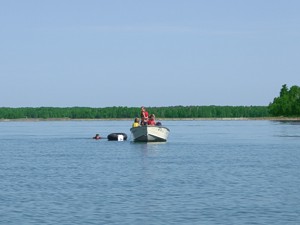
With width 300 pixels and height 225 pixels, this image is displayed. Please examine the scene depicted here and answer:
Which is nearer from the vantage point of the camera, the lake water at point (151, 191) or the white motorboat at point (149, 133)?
the lake water at point (151, 191)

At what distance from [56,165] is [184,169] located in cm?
1128

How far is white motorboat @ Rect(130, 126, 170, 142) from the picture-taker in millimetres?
91188

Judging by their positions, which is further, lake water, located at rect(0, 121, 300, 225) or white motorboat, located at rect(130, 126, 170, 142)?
white motorboat, located at rect(130, 126, 170, 142)

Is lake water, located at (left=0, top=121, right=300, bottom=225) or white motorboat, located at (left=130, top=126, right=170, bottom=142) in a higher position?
white motorboat, located at (left=130, top=126, right=170, bottom=142)

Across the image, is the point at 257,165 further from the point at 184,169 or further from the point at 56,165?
the point at 56,165

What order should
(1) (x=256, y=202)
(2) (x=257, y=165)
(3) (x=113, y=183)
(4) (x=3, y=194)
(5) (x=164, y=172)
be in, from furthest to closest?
(2) (x=257, y=165), (5) (x=164, y=172), (3) (x=113, y=183), (4) (x=3, y=194), (1) (x=256, y=202)

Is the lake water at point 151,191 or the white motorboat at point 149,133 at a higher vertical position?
the white motorboat at point 149,133

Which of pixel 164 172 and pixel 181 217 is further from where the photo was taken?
pixel 164 172

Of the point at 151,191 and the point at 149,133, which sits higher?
the point at 149,133

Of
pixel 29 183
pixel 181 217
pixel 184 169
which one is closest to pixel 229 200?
pixel 181 217

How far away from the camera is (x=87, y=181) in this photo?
47500mm

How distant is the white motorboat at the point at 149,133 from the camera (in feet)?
299

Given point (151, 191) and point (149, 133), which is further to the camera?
point (149, 133)

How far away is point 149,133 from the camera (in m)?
91.8
